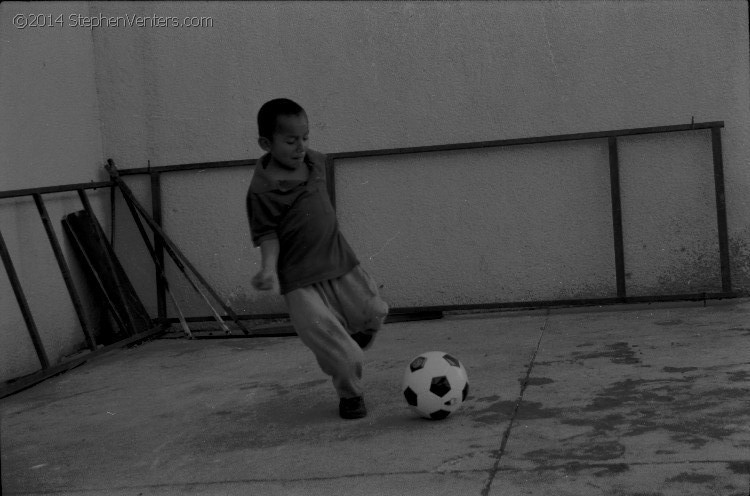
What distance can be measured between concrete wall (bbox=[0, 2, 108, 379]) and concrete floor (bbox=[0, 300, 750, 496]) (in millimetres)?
592

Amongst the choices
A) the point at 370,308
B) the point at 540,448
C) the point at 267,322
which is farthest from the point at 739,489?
the point at 267,322

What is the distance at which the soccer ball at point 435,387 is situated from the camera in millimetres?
3924

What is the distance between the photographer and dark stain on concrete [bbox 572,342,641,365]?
4.90 m

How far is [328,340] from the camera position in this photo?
418 centimetres

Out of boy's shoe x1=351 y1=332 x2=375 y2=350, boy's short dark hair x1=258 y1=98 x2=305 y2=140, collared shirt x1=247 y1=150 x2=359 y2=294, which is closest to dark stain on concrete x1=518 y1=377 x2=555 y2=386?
boy's shoe x1=351 y1=332 x2=375 y2=350

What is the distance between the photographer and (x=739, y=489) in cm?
279

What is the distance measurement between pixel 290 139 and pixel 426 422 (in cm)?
142

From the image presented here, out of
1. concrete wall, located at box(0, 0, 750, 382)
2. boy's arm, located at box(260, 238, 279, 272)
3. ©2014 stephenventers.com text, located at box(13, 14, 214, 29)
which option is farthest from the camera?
©2014 stephenventers.com text, located at box(13, 14, 214, 29)

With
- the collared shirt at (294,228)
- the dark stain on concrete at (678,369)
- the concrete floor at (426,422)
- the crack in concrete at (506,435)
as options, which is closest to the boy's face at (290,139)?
the collared shirt at (294,228)

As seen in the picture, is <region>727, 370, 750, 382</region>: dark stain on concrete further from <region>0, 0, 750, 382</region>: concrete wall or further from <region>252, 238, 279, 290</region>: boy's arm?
<region>0, 0, 750, 382</region>: concrete wall

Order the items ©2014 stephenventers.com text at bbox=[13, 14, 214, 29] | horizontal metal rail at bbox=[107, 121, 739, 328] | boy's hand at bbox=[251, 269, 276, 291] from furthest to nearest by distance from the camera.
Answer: ©2014 stephenventers.com text at bbox=[13, 14, 214, 29], horizontal metal rail at bbox=[107, 121, 739, 328], boy's hand at bbox=[251, 269, 276, 291]

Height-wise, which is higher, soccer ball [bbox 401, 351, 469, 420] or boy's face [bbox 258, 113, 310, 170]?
boy's face [bbox 258, 113, 310, 170]

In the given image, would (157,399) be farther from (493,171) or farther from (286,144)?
(493,171)

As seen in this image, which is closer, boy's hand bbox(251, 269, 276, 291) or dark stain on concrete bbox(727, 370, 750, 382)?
boy's hand bbox(251, 269, 276, 291)
